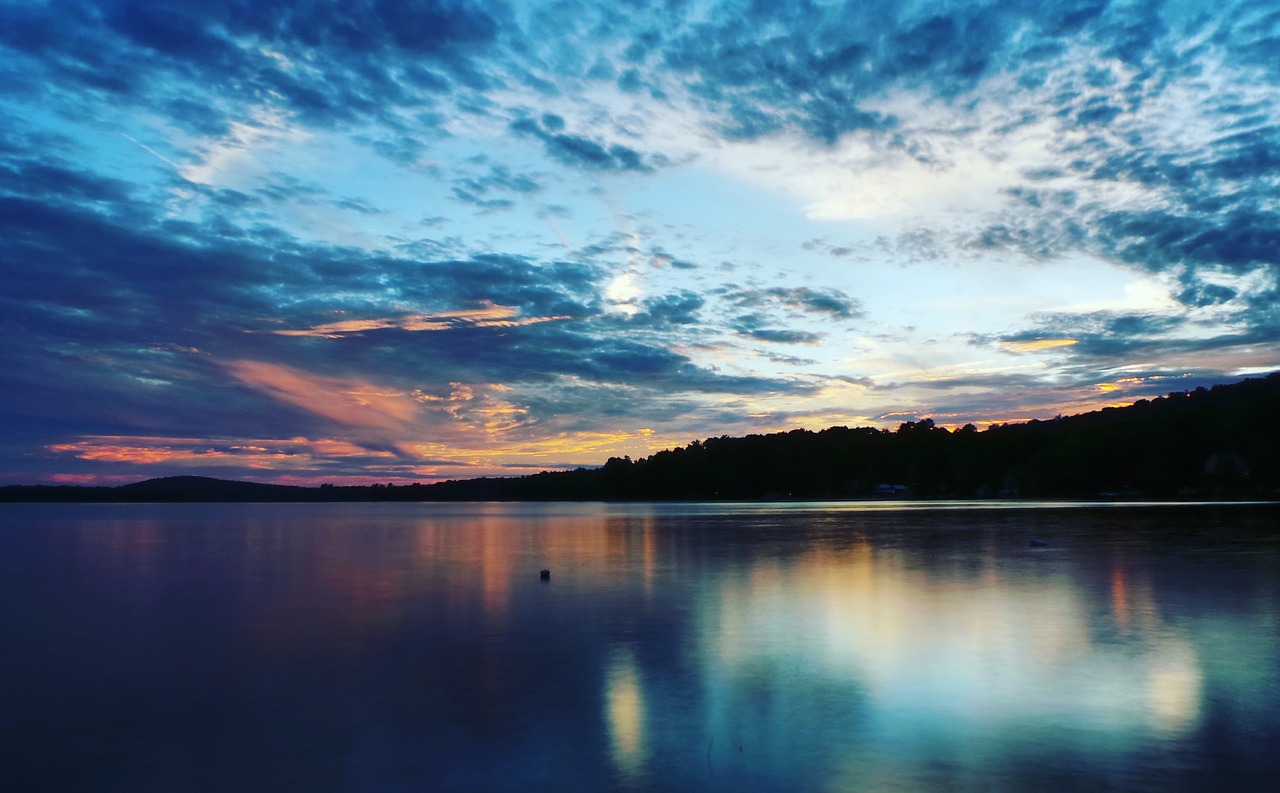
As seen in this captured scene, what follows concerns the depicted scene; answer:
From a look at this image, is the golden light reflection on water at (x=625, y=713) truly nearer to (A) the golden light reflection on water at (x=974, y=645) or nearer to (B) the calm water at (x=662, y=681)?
(B) the calm water at (x=662, y=681)

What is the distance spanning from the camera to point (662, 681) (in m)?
12.4

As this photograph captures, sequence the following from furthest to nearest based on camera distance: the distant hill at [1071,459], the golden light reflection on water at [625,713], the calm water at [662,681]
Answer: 1. the distant hill at [1071,459]
2. the golden light reflection on water at [625,713]
3. the calm water at [662,681]

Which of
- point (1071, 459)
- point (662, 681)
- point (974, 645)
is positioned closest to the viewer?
point (662, 681)

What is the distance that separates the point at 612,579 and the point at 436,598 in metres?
5.99

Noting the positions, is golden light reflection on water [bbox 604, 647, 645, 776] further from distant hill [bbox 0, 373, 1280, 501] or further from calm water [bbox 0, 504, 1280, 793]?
distant hill [bbox 0, 373, 1280, 501]

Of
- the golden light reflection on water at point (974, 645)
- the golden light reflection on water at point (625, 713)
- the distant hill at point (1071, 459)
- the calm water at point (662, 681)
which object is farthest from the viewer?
the distant hill at point (1071, 459)

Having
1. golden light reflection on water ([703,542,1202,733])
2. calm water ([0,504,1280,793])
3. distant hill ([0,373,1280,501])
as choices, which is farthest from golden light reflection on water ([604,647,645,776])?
distant hill ([0,373,1280,501])

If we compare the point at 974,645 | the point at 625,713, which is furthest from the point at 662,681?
the point at 974,645

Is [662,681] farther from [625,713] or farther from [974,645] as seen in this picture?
[974,645]

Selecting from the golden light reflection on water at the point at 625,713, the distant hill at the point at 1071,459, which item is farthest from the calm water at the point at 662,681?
the distant hill at the point at 1071,459

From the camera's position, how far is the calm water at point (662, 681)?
866 centimetres

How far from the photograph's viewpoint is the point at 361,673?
13.6 m

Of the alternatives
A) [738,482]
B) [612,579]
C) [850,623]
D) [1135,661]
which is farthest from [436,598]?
[738,482]

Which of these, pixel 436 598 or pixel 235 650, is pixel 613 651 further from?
pixel 436 598
